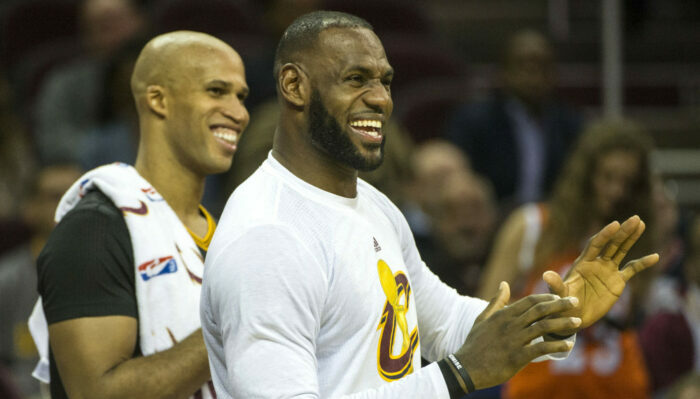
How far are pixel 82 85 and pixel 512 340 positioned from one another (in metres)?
4.49

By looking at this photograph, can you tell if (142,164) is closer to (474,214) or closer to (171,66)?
(171,66)

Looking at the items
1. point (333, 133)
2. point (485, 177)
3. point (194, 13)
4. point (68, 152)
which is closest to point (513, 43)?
point (485, 177)

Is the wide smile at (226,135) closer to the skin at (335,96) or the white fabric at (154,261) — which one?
the white fabric at (154,261)

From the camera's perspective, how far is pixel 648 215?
4.10m

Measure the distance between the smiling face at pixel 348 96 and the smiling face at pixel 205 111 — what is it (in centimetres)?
63

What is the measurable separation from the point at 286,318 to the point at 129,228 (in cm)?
77

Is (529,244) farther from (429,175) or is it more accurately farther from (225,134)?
(225,134)

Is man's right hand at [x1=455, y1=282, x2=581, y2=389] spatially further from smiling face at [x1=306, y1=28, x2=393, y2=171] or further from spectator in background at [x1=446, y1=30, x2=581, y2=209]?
spectator in background at [x1=446, y1=30, x2=581, y2=209]

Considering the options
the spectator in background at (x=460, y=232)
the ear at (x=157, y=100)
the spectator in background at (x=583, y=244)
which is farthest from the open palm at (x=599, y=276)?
the spectator in background at (x=460, y=232)

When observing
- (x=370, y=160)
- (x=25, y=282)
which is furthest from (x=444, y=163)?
(x=370, y=160)

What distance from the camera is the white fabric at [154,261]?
96.9 inches

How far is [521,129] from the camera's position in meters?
5.69

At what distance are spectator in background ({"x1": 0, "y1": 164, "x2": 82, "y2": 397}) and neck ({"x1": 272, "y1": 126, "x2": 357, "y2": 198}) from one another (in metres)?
2.49

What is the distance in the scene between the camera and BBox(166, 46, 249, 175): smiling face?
2684 millimetres
